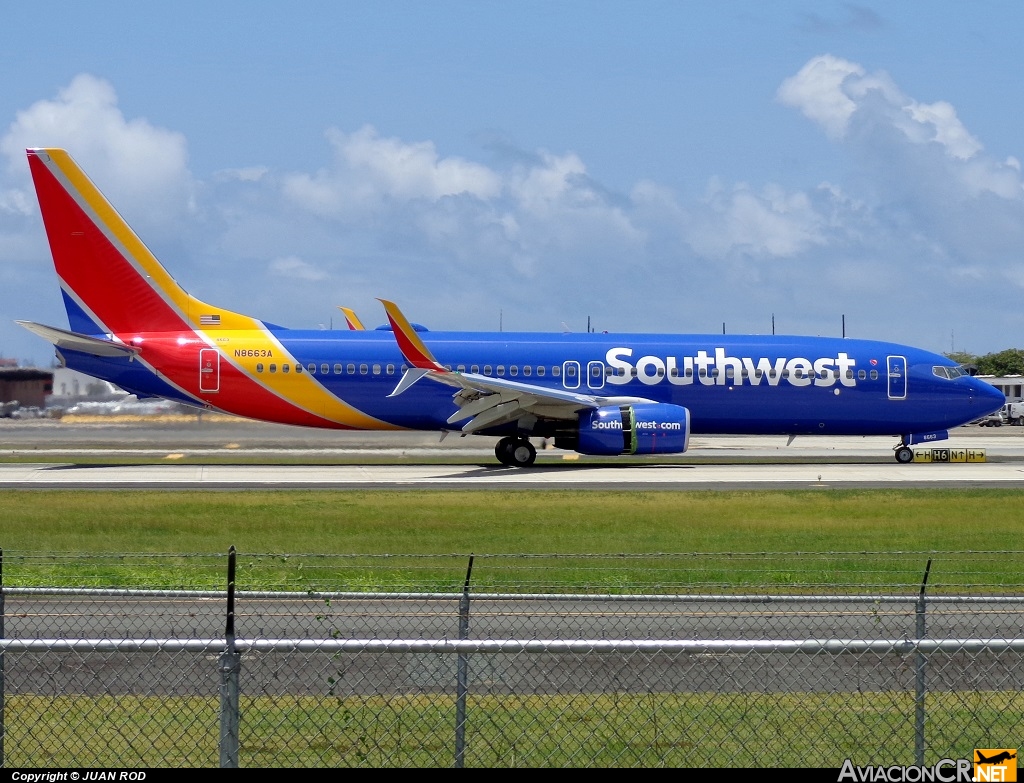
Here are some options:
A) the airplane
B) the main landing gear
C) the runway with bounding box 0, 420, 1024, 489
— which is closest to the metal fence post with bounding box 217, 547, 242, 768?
the runway with bounding box 0, 420, 1024, 489

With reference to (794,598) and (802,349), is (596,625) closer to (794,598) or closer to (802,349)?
(794,598)

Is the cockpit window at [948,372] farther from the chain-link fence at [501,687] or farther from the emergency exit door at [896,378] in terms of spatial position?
the chain-link fence at [501,687]

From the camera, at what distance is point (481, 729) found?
9320mm

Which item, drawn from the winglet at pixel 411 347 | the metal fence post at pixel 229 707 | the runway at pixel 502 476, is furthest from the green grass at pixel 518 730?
the winglet at pixel 411 347

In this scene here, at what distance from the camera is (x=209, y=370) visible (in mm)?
39188

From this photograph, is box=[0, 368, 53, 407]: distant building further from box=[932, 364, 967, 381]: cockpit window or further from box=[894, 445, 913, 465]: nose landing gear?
box=[932, 364, 967, 381]: cockpit window

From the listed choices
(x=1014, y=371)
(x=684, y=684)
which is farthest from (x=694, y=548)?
(x=1014, y=371)

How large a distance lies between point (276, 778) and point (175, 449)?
44.7 m

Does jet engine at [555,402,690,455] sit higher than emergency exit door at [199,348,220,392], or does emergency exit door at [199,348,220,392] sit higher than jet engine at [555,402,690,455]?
emergency exit door at [199,348,220,392]

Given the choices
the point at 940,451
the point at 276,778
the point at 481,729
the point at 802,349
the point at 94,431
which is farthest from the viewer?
the point at 94,431

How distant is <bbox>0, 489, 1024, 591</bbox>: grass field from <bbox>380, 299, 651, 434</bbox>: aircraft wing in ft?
22.3

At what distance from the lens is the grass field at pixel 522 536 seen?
1709cm

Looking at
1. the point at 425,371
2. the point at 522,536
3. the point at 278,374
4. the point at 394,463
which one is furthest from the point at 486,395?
the point at 522,536

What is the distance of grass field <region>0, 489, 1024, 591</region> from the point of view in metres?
17.1
